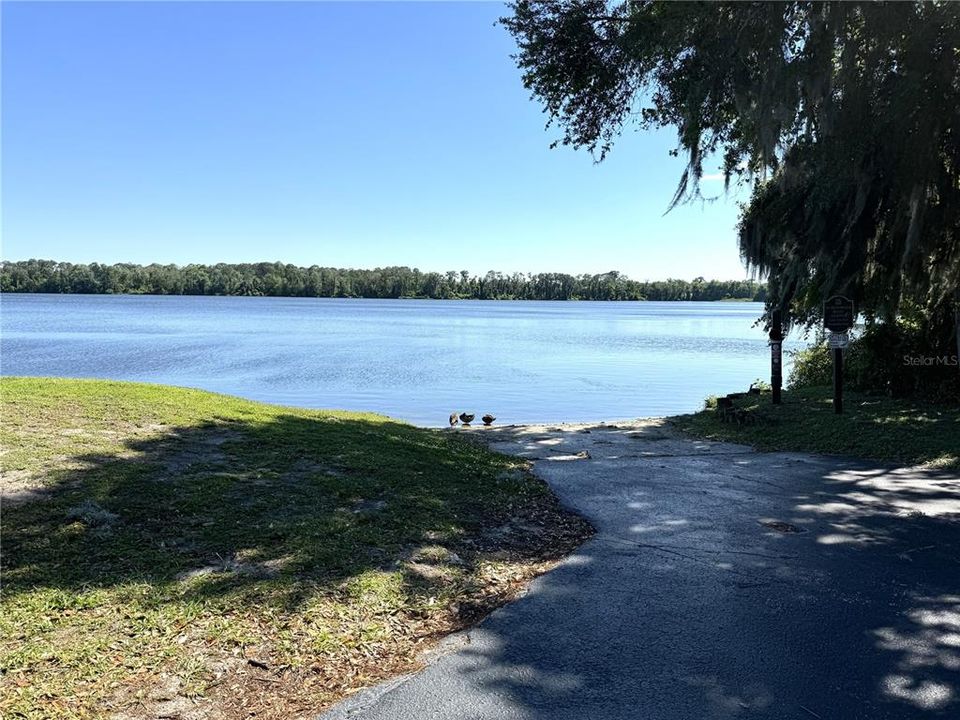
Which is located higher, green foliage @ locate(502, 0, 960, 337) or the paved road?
green foliage @ locate(502, 0, 960, 337)

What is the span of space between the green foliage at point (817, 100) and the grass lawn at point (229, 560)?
16.6 feet

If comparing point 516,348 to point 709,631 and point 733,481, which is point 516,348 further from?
point 709,631

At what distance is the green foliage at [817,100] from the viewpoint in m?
7.10

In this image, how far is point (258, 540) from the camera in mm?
3982

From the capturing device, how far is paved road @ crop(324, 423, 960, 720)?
2.69 metres

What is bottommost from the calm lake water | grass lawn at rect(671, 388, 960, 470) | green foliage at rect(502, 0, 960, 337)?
the calm lake water

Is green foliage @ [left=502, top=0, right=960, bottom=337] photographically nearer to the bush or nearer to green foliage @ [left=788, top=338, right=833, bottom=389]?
the bush

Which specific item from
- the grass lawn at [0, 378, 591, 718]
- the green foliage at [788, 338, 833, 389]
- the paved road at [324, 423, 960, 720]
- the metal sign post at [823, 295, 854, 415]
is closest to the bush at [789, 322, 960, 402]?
the green foliage at [788, 338, 833, 389]

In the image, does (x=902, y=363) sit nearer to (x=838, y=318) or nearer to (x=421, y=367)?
(x=838, y=318)

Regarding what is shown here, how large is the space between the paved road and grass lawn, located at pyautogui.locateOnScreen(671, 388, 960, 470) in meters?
2.18

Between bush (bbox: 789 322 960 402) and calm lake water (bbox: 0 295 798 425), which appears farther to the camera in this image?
calm lake water (bbox: 0 295 798 425)

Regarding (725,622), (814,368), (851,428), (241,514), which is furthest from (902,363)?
(241,514)

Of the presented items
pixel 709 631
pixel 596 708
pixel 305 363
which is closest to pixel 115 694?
pixel 596 708

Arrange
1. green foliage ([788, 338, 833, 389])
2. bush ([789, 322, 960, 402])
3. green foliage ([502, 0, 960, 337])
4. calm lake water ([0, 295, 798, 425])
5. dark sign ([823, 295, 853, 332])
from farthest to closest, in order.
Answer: calm lake water ([0, 295, 798, 425]) < green foliage ([788, 338, 833, 389]) < bush ([789, 322, 960, 402]) < dark sign ([823, 295, 853, 332]) < green foliage ([502, 0, 960, 337])
